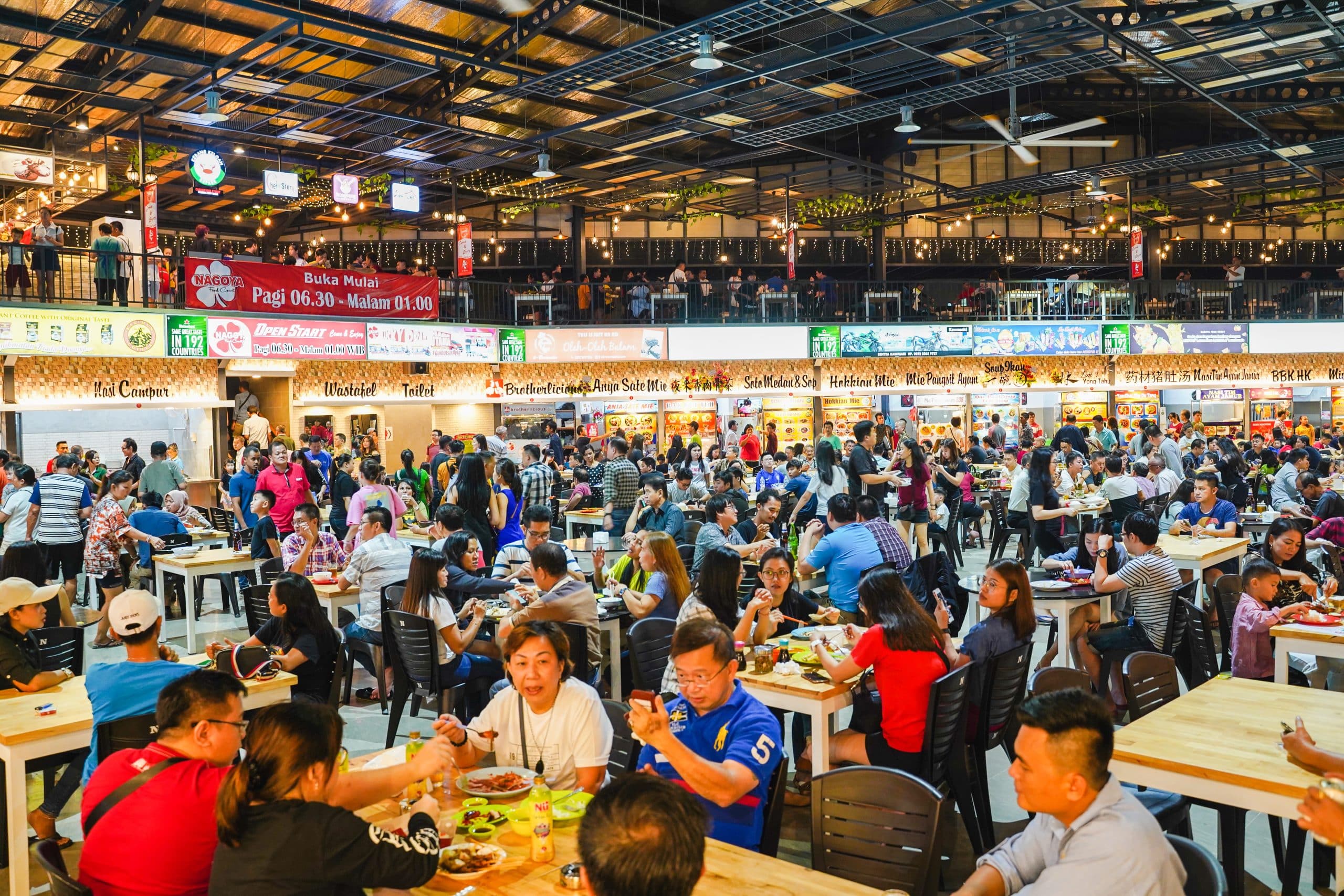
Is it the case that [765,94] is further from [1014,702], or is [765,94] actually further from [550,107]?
[1014,702]

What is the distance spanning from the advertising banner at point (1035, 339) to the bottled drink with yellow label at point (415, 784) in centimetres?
1977

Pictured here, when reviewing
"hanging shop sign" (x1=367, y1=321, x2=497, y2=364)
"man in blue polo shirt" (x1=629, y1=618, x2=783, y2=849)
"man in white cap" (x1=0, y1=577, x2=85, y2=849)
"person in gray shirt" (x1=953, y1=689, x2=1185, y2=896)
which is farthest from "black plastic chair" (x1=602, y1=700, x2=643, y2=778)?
"hanging shop sign" (x1=367, y1=321, x2=497, y2=364)

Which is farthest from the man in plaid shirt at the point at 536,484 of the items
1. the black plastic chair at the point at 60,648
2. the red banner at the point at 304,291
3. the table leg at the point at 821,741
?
the red banner at the point at 304,291

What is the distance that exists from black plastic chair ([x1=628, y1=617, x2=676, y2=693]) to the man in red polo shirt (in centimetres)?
593

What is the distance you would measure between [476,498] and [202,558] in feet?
8.31

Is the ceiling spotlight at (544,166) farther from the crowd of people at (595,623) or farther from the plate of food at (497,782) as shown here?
the plate of food at (497,782)

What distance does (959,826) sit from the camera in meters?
A: 5.19

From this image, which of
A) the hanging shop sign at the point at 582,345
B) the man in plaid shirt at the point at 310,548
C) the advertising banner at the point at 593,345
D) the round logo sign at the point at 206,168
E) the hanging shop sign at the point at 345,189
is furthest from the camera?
the advertising banner at the point at 593,345

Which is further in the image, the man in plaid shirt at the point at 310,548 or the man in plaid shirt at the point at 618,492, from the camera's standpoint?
the man in plaid shirt at the point at 618,492

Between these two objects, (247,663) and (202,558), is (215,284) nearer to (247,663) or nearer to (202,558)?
(202,558)

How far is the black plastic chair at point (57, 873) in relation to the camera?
2.83m

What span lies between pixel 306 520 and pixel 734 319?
47.5 ft

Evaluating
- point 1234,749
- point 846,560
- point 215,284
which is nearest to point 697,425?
point 215,284

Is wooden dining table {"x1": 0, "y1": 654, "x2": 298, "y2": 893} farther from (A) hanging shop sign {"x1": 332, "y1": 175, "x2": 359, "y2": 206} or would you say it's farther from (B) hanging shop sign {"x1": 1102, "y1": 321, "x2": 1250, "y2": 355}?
(B) hanging shop sign {"x1": 1102, "y1": 321, "x2": 1250, "y2": 355}
